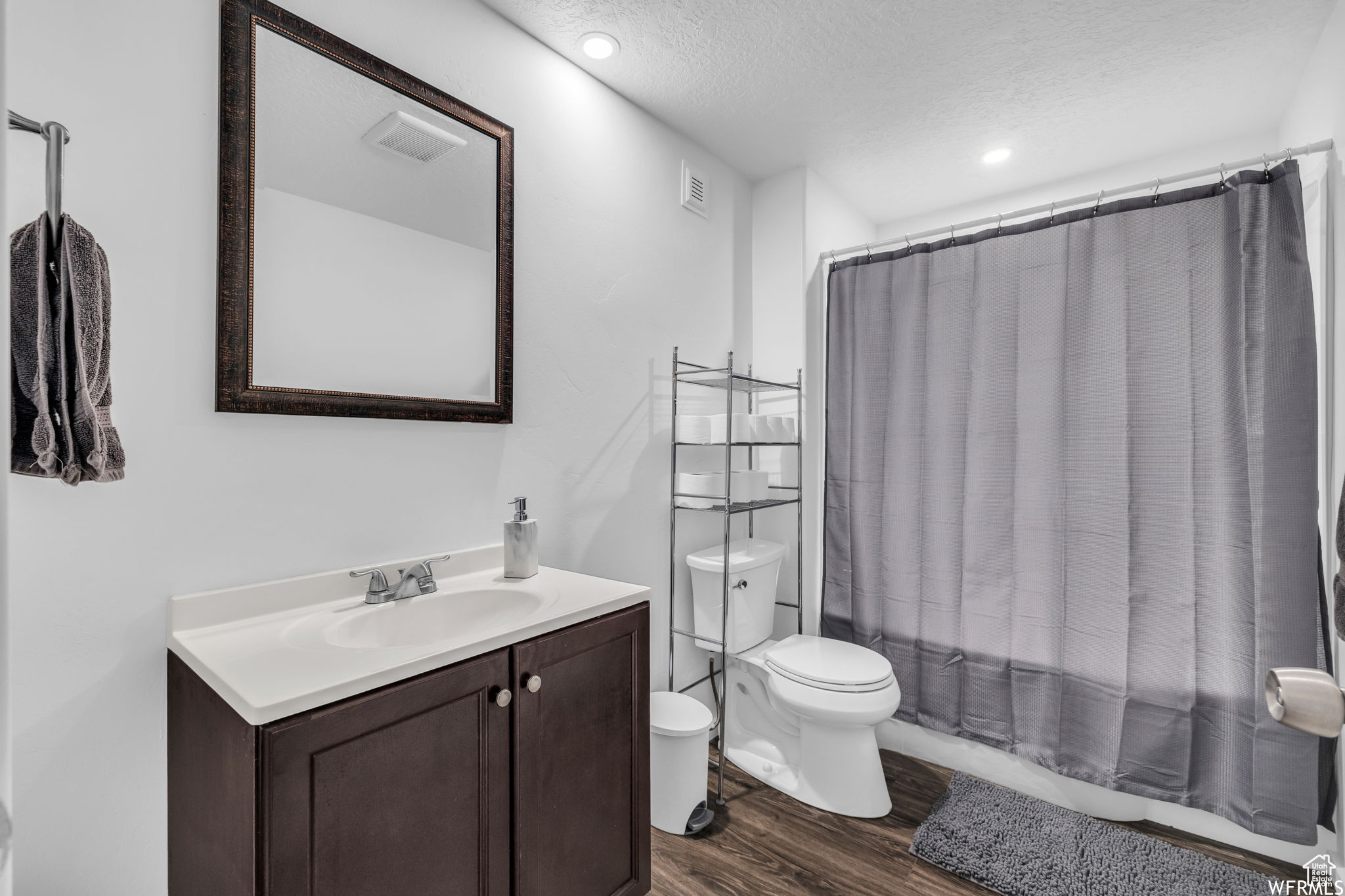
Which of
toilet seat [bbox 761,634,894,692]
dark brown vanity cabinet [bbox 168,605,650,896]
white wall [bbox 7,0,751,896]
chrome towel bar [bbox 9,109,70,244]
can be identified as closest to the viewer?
chrome towel bar [bbox 9,109,70,244]

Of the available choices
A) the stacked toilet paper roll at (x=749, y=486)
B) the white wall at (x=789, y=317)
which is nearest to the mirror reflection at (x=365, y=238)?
the stacked toilet paper roll at (x=749, y=486)

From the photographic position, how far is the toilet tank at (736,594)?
2148 mm

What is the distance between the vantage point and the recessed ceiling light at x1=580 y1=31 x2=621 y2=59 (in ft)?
5.71

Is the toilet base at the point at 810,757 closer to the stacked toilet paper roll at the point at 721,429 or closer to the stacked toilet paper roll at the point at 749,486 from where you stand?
the stacked toilet paper roll at the point at 749,486

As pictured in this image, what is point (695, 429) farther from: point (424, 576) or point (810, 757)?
point (810, 757)

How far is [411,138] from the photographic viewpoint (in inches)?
57.2

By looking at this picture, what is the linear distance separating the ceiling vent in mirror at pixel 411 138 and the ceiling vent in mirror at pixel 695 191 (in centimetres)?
98

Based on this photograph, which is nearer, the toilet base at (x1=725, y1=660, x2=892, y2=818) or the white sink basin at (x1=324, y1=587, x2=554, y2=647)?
the white sink basin at (x1=324, y1=587, x2=554, y2=647)

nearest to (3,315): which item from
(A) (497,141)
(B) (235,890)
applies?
(B) (235,890)

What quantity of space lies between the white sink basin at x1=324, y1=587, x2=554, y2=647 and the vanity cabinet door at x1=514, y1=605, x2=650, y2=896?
137mm

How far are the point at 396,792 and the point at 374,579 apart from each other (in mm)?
496

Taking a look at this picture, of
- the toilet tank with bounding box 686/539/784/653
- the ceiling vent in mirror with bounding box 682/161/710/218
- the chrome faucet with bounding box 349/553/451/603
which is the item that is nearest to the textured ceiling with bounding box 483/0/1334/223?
the ceiling vent in mirror with bounding box 682/161/710/218

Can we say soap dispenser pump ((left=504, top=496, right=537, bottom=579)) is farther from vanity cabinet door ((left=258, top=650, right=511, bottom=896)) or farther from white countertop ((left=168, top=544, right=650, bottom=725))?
vanity cabinet door ((left=258, top=650, right=511, bottom=896))

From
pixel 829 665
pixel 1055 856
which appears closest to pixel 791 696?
pixel 829 665
